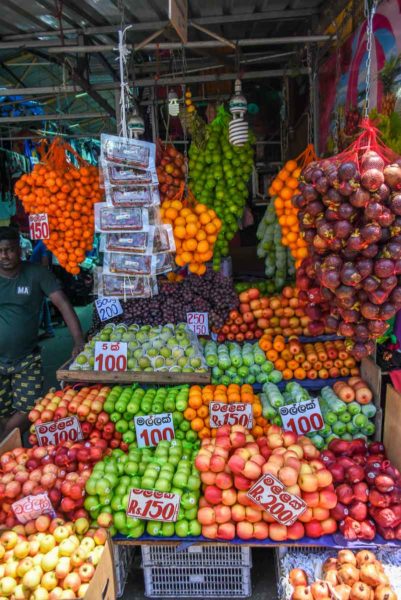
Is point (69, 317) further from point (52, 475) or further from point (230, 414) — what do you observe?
point (230, 414)

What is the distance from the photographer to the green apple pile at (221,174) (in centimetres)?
394

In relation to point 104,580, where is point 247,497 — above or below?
above

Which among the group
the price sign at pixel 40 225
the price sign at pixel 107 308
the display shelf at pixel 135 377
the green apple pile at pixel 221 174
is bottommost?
the display shelf at pixel 135 377

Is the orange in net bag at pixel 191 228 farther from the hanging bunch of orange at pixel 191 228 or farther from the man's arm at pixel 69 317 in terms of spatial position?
the man's arm at pixel 69 317

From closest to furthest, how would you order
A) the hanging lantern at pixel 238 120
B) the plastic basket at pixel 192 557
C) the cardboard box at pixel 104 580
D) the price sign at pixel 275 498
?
the cardboard box at pixel 104 580 < the price sign at pixel 275 498 < the plastic basket at pixel 192 557 < the hanging lantern at pixel 238 120

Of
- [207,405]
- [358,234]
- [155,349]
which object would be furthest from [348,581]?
[155,349]

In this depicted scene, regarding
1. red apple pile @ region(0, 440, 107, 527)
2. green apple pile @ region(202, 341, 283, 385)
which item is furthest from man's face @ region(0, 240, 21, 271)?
green apple pile @ region(202, 341, 283, 385)

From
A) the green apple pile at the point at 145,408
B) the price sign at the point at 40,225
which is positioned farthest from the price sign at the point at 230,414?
the price sign at the point at 40,225

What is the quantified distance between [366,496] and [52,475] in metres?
1.73

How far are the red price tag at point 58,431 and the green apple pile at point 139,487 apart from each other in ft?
1.68

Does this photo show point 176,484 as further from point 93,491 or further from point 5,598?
point 5,598

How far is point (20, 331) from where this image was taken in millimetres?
3961

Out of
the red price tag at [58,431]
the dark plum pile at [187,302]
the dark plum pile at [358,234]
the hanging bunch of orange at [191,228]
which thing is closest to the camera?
the dark plum pile at [358,234]

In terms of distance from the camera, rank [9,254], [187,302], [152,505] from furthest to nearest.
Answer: [187,302]
[9,254]
[152,505]
